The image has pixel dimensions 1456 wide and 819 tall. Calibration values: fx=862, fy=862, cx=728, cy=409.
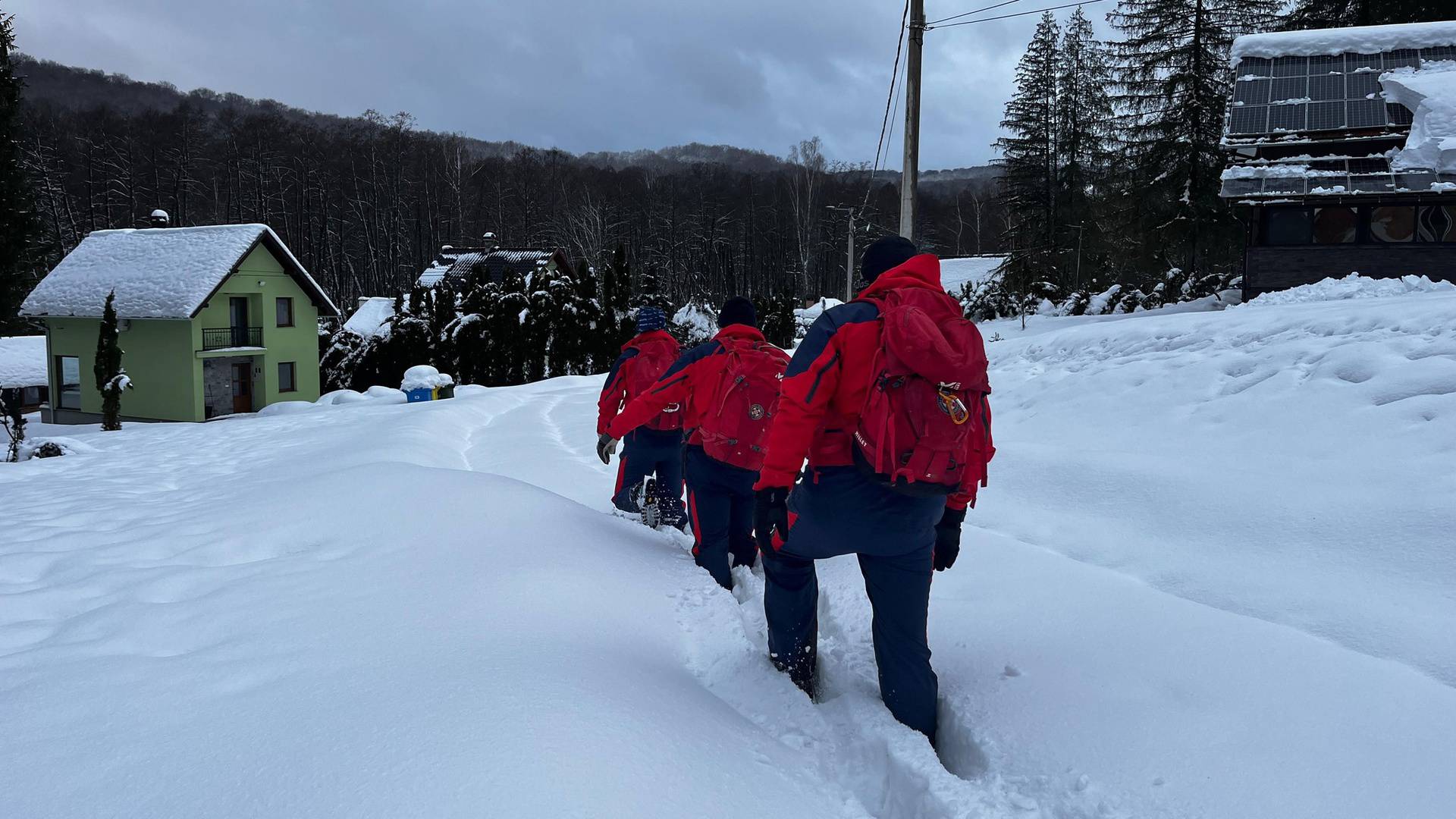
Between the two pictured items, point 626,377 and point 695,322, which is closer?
point 626,377

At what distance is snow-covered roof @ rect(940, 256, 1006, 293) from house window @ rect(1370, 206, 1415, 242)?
3622 cm

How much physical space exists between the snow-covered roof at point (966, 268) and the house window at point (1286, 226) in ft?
116

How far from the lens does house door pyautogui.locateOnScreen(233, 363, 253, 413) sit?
32.2m

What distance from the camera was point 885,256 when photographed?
3.47 meters

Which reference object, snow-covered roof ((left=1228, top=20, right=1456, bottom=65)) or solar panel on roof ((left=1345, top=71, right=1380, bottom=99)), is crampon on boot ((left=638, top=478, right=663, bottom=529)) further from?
snow-covered roof ((left=1228, top=20, right=1456, bottom=65))

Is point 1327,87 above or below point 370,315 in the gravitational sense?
above

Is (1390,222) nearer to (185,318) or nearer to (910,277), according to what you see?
(910,277)

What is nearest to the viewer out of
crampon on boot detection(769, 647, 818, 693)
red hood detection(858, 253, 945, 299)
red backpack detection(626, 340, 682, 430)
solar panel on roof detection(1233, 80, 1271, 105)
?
red hood detection(858, 253, 945, 299)

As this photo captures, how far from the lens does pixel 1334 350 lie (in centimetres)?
710

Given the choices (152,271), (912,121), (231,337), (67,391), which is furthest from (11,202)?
(912,121)

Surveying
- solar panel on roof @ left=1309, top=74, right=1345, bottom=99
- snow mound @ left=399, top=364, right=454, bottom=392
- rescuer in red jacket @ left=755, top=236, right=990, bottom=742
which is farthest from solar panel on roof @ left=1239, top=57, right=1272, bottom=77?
rescuer in red jacket @ left=755, top=236, right=990, bottom=742

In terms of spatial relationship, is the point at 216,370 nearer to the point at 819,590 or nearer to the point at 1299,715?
the point at 819,590

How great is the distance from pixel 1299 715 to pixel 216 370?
3520cm

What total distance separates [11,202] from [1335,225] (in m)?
49.0
